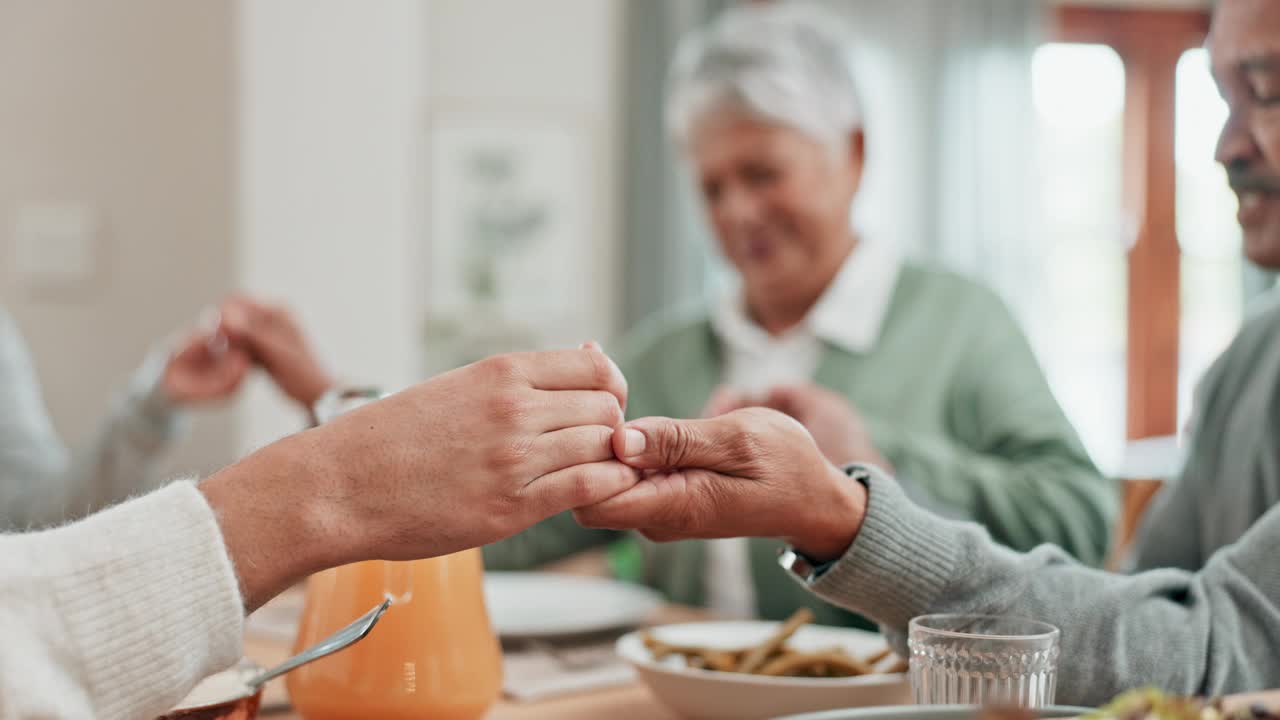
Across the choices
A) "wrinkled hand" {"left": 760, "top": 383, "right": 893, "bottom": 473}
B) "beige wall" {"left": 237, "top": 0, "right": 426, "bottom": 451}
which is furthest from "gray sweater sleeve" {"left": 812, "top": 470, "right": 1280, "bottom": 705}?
"beige wall" {"left": 237, "top": 0, "right": 426, "bottom": 451}

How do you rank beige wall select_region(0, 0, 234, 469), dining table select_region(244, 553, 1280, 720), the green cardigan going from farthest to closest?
1. beige wall select_region(0, 0, 234, 469)
2. the green cardigan
3. dining table select_region(244, 553, 1280, 720)

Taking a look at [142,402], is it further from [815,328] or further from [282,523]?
[282,523]

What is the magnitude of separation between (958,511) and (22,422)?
1419 mm

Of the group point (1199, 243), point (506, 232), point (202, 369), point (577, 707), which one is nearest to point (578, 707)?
point (577, 707)

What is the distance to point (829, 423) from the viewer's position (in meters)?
1.49

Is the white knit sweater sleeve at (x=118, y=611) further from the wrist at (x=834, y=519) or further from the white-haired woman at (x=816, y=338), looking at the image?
the white-haired woman at (x=816, y=338)

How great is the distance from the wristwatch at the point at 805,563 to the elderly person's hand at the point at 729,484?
1.2 inches

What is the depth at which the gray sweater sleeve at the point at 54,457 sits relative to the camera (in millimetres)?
2004

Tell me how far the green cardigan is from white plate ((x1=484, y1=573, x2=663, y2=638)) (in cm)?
28

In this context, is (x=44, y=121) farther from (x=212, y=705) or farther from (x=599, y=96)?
(x=212, y=705)

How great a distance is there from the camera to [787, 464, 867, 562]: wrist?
0.89 metres

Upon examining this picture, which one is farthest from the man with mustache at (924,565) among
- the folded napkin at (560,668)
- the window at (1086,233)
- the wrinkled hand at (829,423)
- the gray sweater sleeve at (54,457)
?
the window at (1086,233)

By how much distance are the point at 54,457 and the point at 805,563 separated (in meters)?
1.54

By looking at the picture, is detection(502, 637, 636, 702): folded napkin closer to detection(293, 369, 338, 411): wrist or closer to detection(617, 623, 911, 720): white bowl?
detection(617, 623, 911, 720): white bowl
